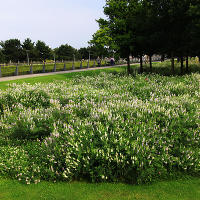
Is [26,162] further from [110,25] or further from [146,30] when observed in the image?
[110,25]

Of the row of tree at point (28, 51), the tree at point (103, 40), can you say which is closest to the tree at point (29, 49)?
the row of tree at point (28, 51)

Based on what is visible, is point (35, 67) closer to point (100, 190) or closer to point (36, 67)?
point (36, 67)

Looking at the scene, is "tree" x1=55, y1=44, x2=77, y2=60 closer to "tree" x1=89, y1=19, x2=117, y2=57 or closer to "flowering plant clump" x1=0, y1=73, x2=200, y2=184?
"tree" x1=89, y1=19, x2=117, y2=57

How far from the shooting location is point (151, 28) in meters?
25.2

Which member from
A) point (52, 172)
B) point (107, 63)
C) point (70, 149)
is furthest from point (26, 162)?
point (107, 63)

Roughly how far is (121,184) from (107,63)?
51198mm

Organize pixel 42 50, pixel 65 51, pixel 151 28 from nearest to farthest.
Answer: pixel 151 28
pixel 42 50
pixel 65 51

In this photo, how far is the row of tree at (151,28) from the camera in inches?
885

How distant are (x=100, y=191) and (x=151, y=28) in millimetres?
22875

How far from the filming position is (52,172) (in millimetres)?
5484

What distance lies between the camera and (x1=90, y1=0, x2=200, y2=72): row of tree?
2247 centimetres

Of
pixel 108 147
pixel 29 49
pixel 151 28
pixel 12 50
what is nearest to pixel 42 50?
pixel 29 49

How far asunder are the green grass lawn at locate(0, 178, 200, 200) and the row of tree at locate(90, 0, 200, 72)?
1820 cm

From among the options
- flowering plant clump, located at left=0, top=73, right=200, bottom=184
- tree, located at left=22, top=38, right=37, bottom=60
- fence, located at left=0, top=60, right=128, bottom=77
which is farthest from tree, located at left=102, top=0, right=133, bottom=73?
tree, located at left=22, top=38, right=37, bottom=60
